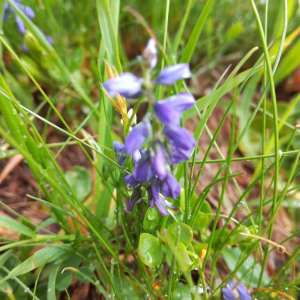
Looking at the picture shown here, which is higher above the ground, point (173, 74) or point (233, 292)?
point (173, 74)

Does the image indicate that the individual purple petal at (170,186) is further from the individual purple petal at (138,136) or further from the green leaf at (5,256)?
the green leaf at (5,256)

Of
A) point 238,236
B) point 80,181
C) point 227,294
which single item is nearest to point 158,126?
point 238,236

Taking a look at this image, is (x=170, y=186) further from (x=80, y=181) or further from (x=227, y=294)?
(x=80, y=181)

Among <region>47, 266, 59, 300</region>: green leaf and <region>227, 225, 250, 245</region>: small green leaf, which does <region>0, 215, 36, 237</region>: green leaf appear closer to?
<region>47, 266, 59, 300</region>: green leaf

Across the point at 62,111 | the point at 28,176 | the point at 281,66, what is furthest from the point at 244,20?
the point at 28,176

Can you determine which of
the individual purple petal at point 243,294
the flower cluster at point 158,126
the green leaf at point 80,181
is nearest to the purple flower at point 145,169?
the flower cluster at point 158,126
